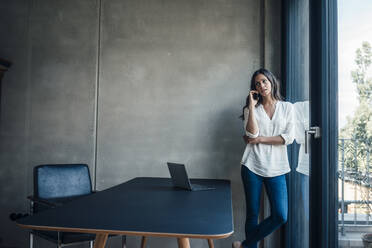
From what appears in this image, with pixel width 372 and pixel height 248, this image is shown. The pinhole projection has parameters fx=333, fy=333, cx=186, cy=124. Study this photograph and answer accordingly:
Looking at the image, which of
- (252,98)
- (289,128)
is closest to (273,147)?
(289,128)

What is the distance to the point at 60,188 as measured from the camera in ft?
9.94

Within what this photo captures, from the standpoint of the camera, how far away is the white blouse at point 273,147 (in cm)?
285

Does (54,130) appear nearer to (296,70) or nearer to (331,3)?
(296,70)

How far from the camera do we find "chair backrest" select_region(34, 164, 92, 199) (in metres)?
Result: 2.90

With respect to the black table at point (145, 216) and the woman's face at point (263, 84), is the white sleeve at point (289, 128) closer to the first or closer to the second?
the woman's face at point (263, 84)

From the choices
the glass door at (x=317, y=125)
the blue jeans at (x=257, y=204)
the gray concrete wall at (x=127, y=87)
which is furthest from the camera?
the gray concrete wall at (x=127, y=87)

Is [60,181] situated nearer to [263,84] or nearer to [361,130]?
[263,84]

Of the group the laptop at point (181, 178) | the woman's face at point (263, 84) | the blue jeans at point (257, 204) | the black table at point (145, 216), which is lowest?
the blue jeans at point (257, 204)

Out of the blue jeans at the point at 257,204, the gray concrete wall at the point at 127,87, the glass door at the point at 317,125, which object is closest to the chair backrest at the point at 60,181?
the gray concrete wall at the point at 127,87

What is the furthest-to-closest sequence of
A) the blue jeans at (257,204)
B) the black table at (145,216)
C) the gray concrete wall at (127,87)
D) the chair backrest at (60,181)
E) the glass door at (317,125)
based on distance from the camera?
1. the gray concrete wall at (127,87)
2. the chair backrest at (60,181)
3. the blue jeans at (257,204)
4. the glass door at (317,125)
5. the black table at (145,216)

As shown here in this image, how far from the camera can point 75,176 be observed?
315 centimetres

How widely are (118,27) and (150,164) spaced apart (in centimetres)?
162

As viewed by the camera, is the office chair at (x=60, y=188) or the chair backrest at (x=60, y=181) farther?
the chair backrest at (x=60, y=181)

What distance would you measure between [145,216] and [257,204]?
1.65 meters
